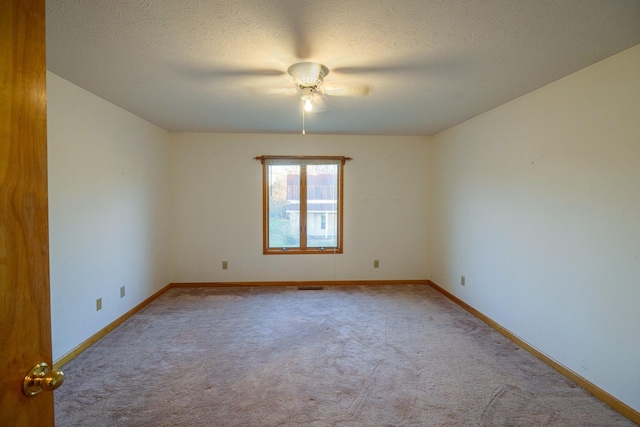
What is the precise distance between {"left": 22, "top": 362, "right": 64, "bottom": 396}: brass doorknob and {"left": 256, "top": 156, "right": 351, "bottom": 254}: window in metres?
3.96

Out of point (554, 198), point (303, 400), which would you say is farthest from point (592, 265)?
point (303, 400)

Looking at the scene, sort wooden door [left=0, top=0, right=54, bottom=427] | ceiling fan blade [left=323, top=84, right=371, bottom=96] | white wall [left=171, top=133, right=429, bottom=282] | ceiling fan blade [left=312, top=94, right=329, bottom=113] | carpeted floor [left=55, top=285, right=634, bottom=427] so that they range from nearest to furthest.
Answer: wooden door [left=0, top=0, right=54, bottom=427] → carpeted floor [left=55, top=285, right=634, bottom=427] → ceiling fan blade [left=323, top=84, right=371, bottom=96] → ceiling fan blade [left=312, top=94, right=329, bottom=113] → white wall [left=171, top=133, right=429, bottom=282]

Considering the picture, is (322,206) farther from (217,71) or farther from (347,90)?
(217,71)

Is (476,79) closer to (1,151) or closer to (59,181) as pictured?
(1,151)

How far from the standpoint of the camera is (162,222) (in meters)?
4.40

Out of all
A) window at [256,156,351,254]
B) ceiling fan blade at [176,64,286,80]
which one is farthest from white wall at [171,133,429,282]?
ceiling fan blade at [176,64,286,80]

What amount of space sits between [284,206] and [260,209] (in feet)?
1.20

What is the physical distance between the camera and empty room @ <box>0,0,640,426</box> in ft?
5.07

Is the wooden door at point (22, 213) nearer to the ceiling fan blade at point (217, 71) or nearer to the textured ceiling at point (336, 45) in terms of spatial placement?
the textured ceiling at point (336, 45)

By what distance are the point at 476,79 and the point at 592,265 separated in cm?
160

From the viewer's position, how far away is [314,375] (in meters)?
2.39

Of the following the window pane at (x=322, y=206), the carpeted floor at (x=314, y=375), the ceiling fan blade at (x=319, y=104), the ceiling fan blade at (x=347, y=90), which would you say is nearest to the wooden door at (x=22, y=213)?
the carpeted floor at (x=314, y=375)

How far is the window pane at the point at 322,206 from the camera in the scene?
481cm

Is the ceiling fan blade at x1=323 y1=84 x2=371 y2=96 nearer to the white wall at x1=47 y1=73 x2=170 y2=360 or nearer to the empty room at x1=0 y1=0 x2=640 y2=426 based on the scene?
the empty room at x1=0 y1=0 x2=640 y2=426
